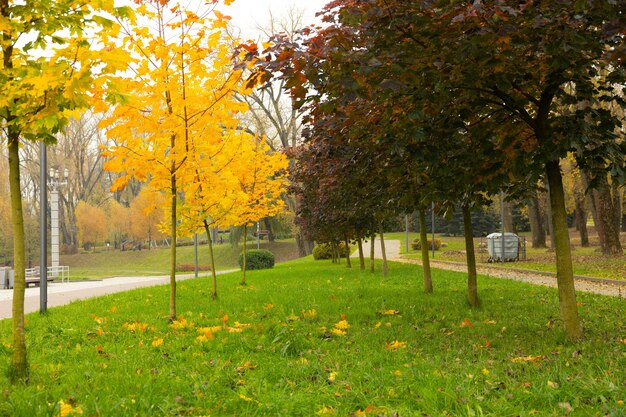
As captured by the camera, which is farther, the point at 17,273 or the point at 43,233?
the point at 43,233

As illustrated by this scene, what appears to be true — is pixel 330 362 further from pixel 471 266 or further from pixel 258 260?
pixel 258 260

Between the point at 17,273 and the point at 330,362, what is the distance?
2804 millimetres

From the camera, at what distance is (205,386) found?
4227mm

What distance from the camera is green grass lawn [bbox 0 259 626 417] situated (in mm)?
3762

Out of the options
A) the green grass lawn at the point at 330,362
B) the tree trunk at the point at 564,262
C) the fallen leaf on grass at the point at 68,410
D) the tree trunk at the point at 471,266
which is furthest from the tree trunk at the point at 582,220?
the fallen leaf on grass at the point at 68,410

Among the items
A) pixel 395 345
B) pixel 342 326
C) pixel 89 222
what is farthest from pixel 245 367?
pixel 89 222

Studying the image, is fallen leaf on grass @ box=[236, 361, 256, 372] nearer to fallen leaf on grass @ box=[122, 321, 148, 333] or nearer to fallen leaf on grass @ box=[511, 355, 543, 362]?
fallen leaf on grass @ box=[511, 355, 543, 362]

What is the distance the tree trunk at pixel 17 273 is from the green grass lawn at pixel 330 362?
16 centimetres

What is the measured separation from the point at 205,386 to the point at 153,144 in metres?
4.50

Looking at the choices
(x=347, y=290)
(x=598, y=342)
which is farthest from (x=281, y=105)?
(x=598, y=342)

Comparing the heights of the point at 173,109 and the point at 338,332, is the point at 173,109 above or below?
above

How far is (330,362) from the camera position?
198 inches

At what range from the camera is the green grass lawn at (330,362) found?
12.3ft

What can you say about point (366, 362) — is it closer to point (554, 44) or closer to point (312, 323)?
point (312, 323)
